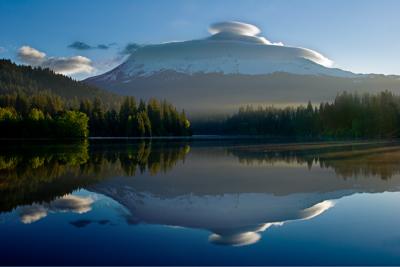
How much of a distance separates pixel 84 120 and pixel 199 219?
105937 mm

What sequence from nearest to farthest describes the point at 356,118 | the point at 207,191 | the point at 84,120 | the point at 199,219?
the point at 199,219 < the point at 207,191 < the point at 84,120 < the point at 356,118

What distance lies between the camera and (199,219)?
16172 millimetres

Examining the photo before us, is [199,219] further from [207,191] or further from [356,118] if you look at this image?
[356,118]

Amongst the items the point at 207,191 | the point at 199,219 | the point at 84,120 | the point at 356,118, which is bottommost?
the point at 199,219

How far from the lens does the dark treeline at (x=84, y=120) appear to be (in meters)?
115

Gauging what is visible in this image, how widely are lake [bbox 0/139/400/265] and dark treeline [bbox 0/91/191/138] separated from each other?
8955 cm

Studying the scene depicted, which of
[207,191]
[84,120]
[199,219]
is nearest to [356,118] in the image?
[84,120]

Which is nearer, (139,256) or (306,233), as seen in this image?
(139,256)

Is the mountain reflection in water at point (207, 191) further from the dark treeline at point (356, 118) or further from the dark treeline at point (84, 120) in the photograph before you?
the dark treeline at point (356, 118)

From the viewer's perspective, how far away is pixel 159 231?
47.1ft

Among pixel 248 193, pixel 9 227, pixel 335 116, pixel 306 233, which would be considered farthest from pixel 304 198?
pixel 335 116

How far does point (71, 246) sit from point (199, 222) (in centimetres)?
471

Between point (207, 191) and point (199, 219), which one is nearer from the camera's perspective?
point (199, 219)

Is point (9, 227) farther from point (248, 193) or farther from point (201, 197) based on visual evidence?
point (248, 193)
